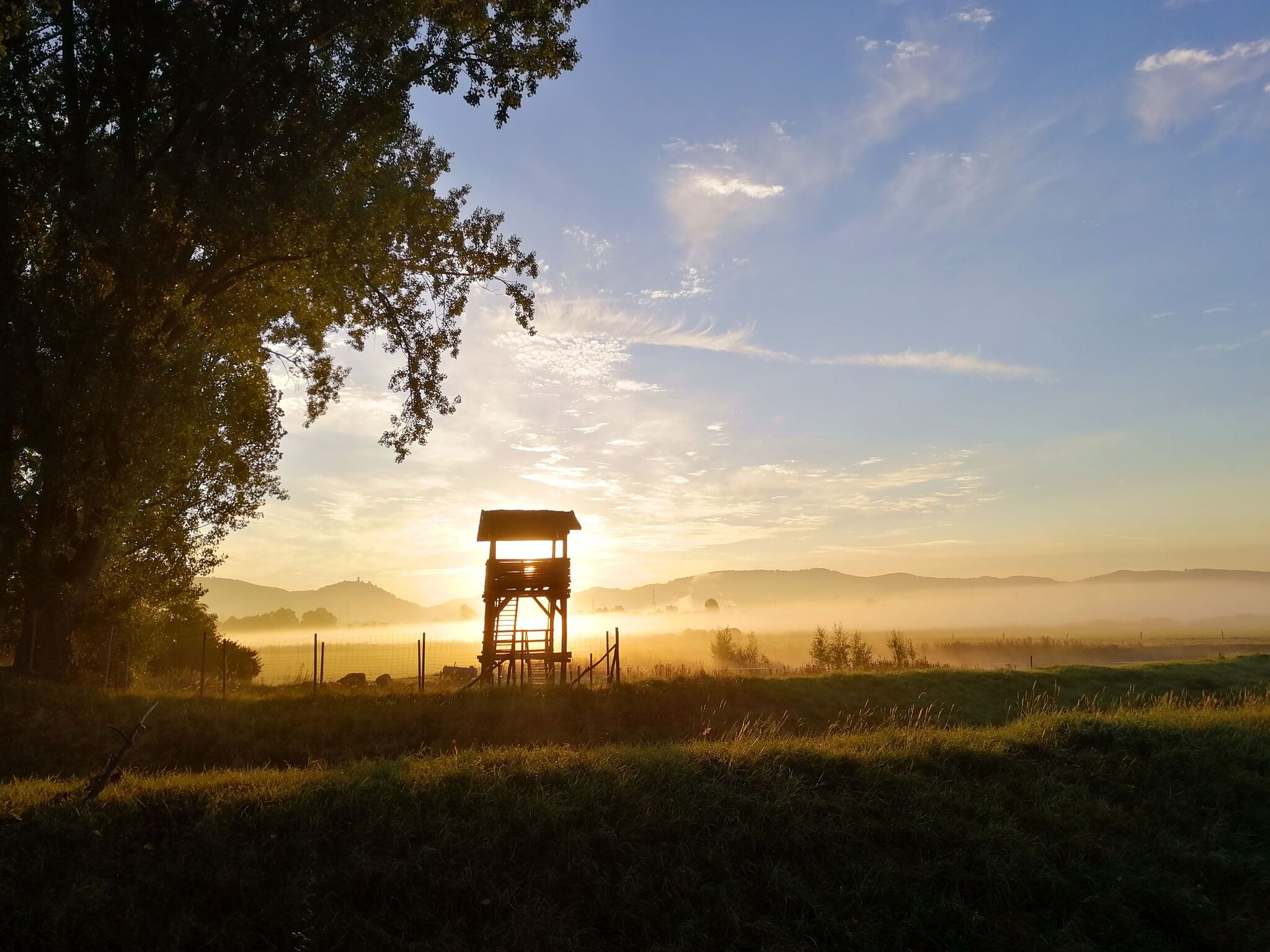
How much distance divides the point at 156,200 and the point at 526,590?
18.1 m

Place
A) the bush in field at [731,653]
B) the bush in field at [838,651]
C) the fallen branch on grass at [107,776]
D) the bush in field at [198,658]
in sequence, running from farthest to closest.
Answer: the bush in field at [731,653] < the bush in field at [838,651] < the bush in field at [198,658] < the fallen branch on grass at [107,776]

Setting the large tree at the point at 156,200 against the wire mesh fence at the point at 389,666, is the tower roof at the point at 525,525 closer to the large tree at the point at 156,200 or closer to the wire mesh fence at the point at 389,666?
the wire mesh fence at the point at 389,666

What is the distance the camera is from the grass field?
7711 millimetres

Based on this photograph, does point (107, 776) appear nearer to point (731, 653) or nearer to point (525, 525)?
point (525, 525)

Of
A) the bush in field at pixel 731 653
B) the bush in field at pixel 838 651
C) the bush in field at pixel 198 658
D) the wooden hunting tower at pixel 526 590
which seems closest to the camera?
the wooden hunting tower at pixel 526 590

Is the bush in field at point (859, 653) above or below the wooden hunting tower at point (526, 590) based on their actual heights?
below

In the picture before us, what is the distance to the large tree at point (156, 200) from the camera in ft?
62.7

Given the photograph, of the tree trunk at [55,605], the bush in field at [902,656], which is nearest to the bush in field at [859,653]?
the bush in field at [902,656]

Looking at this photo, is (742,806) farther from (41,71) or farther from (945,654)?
(945,654)

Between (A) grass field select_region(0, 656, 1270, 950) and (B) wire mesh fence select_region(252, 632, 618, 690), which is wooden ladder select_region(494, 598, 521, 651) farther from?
(A) grass field select_region(0, 656, 1270, 950)

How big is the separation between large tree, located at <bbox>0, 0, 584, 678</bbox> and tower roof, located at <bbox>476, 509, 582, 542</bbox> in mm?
11494

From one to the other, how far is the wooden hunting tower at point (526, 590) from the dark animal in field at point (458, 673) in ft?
5.01

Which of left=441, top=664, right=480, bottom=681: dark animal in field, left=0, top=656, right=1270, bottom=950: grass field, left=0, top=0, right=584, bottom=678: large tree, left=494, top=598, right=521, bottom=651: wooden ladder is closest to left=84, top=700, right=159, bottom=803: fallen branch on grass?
left=0, top=656, right=1270, bottom=950: grass field

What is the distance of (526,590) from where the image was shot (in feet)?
101
